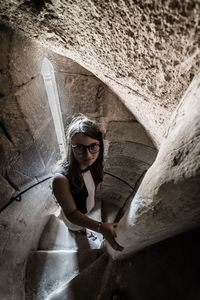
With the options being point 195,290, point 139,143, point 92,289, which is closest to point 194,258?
point 195,290

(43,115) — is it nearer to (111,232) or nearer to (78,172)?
(78,172)

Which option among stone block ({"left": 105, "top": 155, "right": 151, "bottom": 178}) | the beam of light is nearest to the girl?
the beam of light

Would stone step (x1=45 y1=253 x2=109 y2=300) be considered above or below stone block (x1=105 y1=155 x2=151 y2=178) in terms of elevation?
below

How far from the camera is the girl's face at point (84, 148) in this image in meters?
1.57

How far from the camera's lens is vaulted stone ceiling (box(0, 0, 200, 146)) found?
0.82m

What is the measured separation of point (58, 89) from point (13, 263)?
4.66 ft

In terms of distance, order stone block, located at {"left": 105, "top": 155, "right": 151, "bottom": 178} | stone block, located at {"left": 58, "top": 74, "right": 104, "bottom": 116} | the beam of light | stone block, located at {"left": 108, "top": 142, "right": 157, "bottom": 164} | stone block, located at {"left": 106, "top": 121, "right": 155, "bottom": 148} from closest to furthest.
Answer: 1. the beam of light
2. stone block, located at {"left": 58, "top": 74, "right": 104, "bottom": 116}
3. stone block, located at {"left": 106, "top": 121, "right": 155, "bottom": 148}
4. stone block, located at {"left": 108, "top": 142, "right": 157, "bottom": 164}
5. stone block, located at {"left": 105, "top": 155, "right": 151, "bottom": 178}

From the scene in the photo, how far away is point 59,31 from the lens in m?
1.21

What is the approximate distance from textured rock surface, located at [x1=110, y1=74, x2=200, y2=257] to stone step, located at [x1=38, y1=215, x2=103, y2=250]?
1565 mm

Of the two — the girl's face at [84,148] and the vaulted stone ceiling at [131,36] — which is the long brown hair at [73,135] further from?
the vaulted stone ceiling at [131,36]

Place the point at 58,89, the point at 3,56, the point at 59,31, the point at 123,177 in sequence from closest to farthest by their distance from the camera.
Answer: the point at 59,31 < the point at 3,56 < the point at 58,89 < the point at 123,177

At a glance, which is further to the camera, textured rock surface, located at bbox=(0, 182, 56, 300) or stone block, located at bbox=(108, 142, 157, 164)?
stone block, located at bbox=(108, 142, 157, 164)

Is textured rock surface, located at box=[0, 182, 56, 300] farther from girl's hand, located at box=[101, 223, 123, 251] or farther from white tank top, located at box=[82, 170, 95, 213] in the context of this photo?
girl's hand, located at box=[101, 223, 123, 251]

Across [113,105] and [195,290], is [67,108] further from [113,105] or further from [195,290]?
[195,290]
